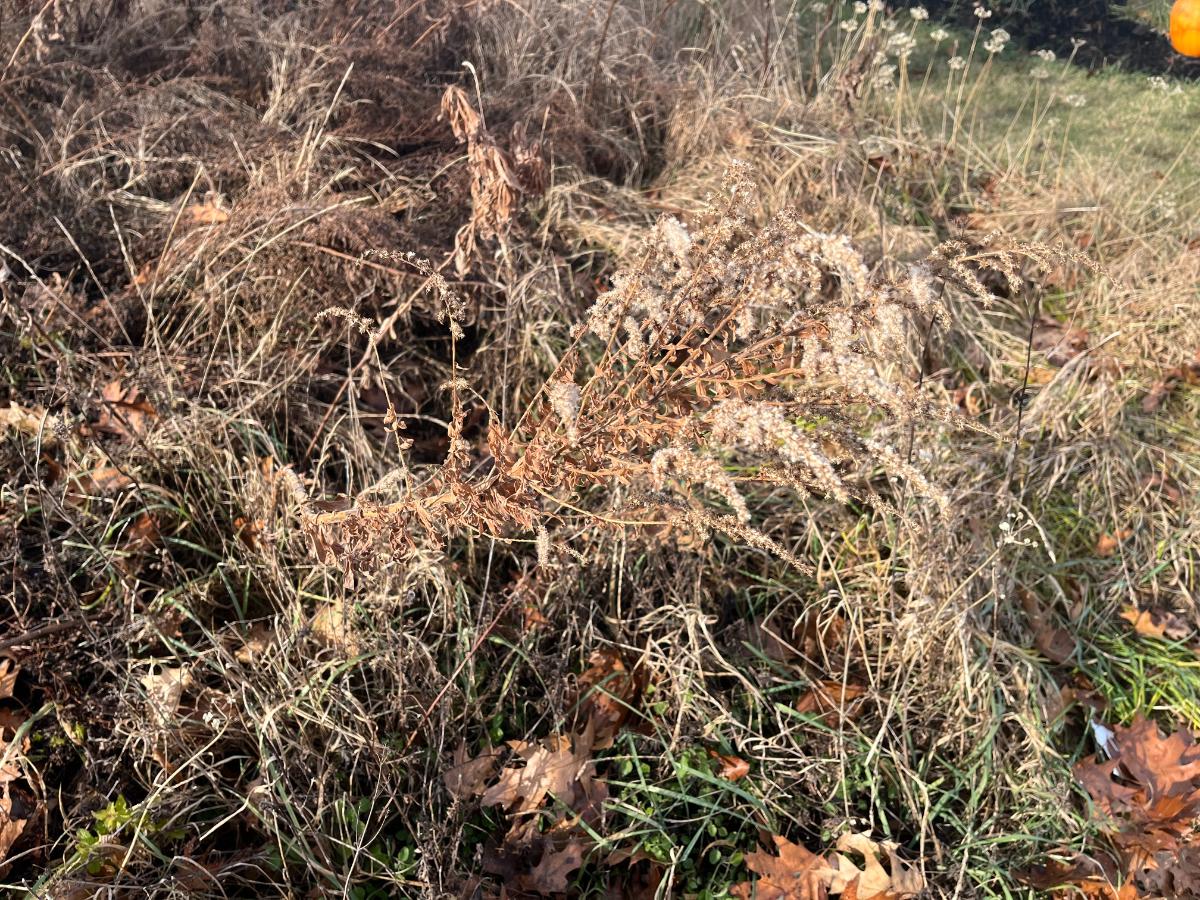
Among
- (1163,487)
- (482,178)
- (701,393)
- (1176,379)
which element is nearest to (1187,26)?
(1176,379)

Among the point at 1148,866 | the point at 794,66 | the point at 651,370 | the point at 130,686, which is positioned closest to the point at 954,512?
the point at 1148,866

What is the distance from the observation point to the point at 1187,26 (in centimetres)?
407

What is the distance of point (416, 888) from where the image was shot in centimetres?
188

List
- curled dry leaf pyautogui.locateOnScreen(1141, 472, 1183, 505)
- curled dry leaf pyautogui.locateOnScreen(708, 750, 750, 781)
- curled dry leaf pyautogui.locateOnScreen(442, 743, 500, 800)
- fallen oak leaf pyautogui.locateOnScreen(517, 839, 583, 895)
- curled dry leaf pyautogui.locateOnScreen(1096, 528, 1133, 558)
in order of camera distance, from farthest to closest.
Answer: curled dry leaf pyautogui.locateOnScreen(1141, 472, 1183, 505)
curled dry leaf pyautogui.locateOnScreen(1096, 528, 1133, 558)
curled dry leaf pyautogui.locateOnScreen(708, 750, 750, 781)
curled dry leaf pyautogui.locateOnScreen(442, 743, 500, 800)
fallen oak leaf pyautogui.locateOnScreen(517, 839, 583, 895)

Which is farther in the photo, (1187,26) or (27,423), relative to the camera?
(1187,26)

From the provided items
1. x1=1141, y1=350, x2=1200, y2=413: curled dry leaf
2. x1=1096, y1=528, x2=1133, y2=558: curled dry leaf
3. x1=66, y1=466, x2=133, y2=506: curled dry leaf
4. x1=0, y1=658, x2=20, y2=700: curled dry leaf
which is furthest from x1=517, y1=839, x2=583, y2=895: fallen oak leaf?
x1=1141, y1=350, x2=1200, y2=413: curled dry leaf

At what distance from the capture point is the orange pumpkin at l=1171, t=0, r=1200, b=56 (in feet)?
13.3

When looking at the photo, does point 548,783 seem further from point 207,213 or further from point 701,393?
point 207,213

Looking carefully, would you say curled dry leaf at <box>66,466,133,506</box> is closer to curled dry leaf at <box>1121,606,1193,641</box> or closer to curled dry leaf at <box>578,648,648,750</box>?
curled dry leaf at <box>578,648,648,750</box>

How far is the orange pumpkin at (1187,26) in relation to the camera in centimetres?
404

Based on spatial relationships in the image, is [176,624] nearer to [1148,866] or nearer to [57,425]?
[57,425]

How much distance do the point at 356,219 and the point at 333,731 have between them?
1.33m

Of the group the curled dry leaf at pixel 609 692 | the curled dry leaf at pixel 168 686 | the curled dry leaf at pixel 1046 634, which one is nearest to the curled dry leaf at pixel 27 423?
the curled dry leaf at pixel 168 686

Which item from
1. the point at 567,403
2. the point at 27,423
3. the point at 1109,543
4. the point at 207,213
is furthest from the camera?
the point at 207,213
